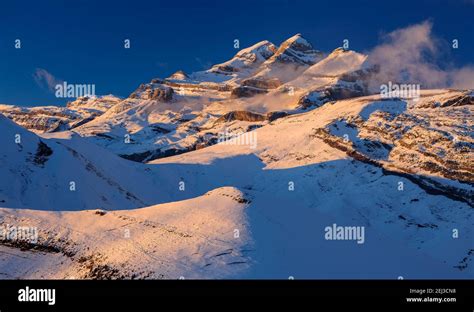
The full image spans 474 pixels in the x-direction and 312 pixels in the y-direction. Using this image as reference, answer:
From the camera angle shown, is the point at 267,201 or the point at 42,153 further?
the point at 42,153

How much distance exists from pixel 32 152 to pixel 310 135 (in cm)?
9900

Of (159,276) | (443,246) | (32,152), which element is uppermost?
(32,152)

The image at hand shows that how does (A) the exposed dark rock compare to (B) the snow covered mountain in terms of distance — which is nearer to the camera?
(B) the snow covered mountain

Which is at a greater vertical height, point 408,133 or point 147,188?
point 408,133

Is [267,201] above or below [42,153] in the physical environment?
below

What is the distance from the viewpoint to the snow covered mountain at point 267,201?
41.6 m

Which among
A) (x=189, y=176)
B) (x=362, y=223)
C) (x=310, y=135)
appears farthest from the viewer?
(x=310, y=135)

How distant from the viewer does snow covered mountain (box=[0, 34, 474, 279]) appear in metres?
41.6

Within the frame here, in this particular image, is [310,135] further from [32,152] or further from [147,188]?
[32,152]

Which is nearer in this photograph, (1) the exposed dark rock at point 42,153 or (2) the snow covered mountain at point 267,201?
(2) the snow covered mountain at point 267,201

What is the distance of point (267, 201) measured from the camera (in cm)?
5634
